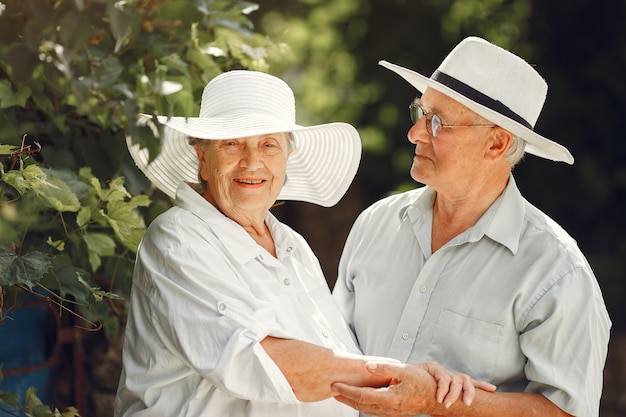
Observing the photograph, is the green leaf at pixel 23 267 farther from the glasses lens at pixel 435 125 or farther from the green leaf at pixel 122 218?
the glasses lens at pixel 435 125

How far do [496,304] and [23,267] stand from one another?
1.34m

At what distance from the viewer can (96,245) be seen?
3.00 meters

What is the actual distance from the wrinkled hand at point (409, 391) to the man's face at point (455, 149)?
0.61 meters

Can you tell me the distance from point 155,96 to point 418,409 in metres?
1.16

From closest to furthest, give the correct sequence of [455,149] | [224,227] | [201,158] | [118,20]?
[118,20], [224,227], [201,158], [455,149]

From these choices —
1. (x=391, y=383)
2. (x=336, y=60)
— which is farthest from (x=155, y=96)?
(x=336, y=60)

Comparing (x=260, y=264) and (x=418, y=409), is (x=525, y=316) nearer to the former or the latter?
(x=418, y=409)

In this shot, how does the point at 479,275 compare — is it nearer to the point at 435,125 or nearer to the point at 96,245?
the point at 435,125

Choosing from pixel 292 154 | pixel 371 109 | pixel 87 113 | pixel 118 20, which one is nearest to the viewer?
pixel 118 20

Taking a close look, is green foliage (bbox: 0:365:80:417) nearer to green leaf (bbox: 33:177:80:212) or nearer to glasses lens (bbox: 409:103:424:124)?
green leaf (bbox: 33:177:80:212)

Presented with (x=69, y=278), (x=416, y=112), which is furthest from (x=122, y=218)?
(x=416, y=112)

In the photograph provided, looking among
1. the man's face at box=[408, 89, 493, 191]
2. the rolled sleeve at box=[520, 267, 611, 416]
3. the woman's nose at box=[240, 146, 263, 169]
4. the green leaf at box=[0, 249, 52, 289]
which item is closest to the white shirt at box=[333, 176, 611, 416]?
the rolled sleeve at box=[520, 267, 611, 416]

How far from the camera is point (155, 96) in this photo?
7.11 ft

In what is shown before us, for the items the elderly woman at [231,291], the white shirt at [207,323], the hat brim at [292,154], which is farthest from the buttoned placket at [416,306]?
the hat brim at [292,154]
